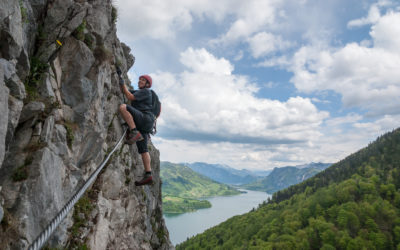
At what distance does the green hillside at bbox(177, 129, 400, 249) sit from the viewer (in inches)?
3253

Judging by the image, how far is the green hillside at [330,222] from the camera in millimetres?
82625

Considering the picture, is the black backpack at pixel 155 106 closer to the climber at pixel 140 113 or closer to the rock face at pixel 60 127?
the climber at pixel 140 113

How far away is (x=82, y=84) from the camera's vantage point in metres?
6.61

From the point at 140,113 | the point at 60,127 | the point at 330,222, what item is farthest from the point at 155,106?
the point at 330,222

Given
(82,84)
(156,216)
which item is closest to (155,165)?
(156,216)

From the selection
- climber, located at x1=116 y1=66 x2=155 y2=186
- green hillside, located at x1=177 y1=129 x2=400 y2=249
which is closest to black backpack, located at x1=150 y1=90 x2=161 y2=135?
climber, located at x1=116 y1=66 x2=155 y2=186

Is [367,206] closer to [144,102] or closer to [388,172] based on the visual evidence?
[388,172]

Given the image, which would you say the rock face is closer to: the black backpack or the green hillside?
the black backpack

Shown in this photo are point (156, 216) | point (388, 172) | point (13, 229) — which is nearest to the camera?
point (13, 229)

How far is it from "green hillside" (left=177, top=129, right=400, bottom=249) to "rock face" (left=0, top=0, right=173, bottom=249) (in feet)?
282

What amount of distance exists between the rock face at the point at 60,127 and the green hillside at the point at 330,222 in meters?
86.0

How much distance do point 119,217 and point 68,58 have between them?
5.69 meters

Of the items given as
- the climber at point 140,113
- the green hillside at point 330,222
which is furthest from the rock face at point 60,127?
the green hillside at point 330,222

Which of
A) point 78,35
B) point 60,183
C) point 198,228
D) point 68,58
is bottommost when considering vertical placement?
point 198,228
